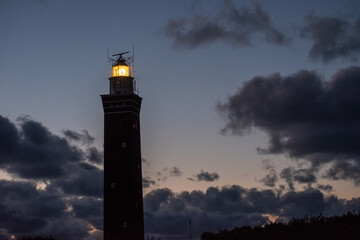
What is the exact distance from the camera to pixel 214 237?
47219mm

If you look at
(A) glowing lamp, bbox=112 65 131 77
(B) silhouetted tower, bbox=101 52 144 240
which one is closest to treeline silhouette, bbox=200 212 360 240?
(B) silhouetted tower, bbox=101 52 144 240

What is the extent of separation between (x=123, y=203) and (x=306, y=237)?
25.9 metres

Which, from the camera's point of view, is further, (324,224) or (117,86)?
(117,86)

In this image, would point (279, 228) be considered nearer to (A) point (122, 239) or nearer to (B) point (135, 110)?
(A) point (122, 239)

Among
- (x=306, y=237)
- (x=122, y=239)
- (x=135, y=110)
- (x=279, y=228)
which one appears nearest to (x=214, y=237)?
(x=279, y=228)

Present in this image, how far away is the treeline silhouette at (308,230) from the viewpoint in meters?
35.4

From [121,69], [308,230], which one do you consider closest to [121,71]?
[121,69]

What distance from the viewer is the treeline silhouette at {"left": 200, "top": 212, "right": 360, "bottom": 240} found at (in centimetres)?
3544

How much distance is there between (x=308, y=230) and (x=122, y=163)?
2649cm

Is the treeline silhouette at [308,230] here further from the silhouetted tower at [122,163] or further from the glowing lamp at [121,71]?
the glowing lamp at [121,71]

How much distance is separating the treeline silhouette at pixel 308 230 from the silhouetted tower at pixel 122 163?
1649cm

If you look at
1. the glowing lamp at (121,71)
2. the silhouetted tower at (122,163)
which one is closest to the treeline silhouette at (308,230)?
the silhouetted tower at (122,163)

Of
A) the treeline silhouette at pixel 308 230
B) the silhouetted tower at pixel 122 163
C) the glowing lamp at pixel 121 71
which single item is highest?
the glowing lamp at pixel 121 71

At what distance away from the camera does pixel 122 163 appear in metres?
60.4
